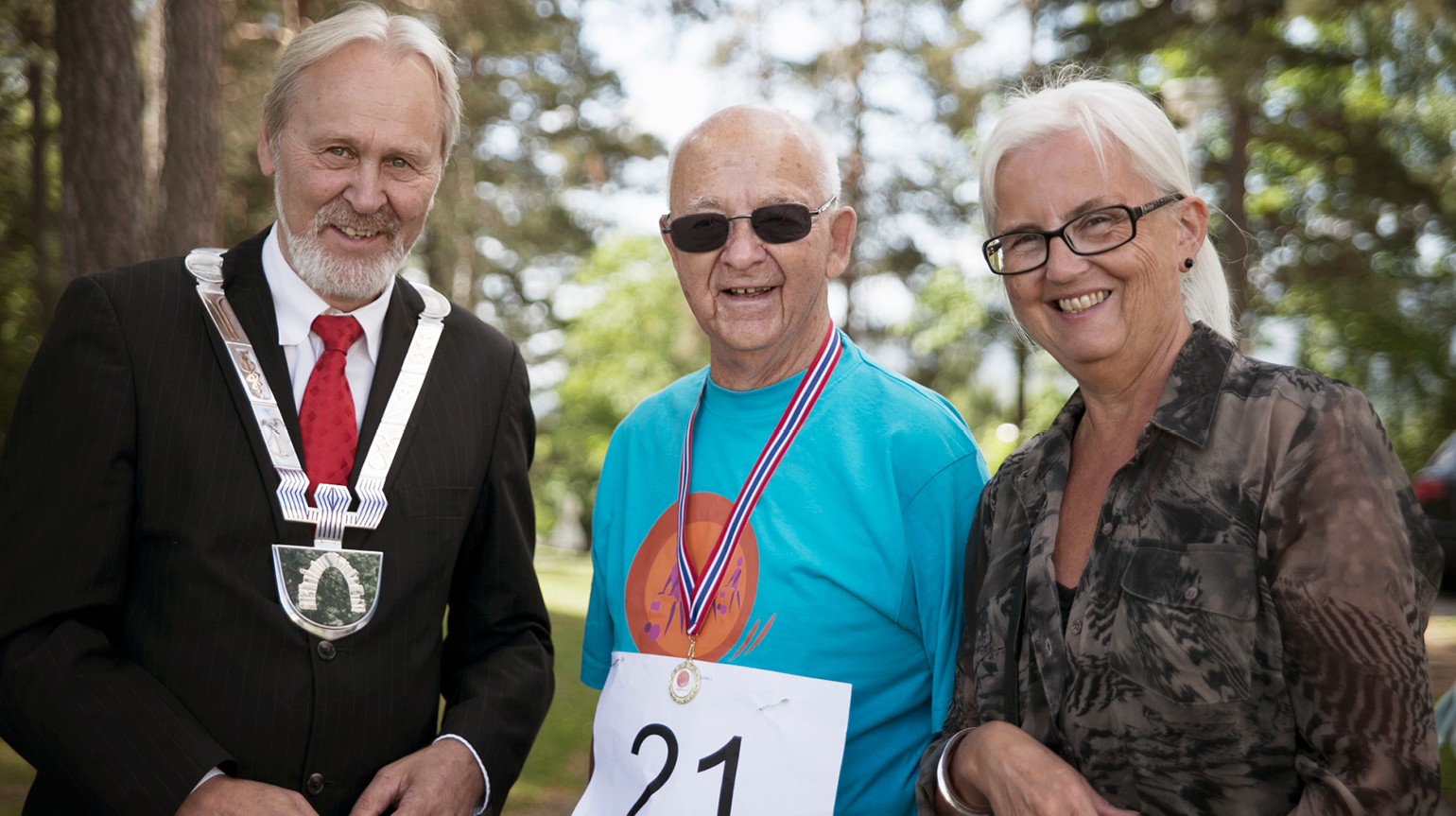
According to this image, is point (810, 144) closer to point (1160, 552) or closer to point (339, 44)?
point (339, 44)

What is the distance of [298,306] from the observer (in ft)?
8.26

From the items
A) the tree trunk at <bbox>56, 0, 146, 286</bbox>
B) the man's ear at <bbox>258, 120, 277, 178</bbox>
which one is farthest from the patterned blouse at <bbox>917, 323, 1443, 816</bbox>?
the tree trunk at <bbox>56, 0, 146, 286</bbox>

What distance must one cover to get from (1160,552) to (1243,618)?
17 cm

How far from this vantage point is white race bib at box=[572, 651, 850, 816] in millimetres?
2314

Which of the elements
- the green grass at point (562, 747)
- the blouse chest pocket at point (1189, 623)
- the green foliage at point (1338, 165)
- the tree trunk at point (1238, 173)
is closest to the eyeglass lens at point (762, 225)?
the blouse chest pocket at point (1189, 623)

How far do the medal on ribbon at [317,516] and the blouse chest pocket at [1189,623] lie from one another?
1575mm

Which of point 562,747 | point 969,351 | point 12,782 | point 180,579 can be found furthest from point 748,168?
point 969,351

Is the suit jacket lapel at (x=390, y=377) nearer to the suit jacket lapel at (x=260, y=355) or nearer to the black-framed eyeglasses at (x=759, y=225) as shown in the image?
the suit jacket lapel at (x=260, y=355)

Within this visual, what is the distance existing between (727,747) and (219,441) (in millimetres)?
1294

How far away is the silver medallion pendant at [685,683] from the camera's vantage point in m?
2.44

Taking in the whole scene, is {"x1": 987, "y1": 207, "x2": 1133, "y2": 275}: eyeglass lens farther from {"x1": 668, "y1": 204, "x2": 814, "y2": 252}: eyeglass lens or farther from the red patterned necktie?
the red patterned necktie

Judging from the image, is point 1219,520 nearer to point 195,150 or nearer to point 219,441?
point 219,441

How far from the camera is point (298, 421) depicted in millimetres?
2412

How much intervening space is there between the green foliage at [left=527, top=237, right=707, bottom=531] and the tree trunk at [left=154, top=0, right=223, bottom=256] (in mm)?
30925
